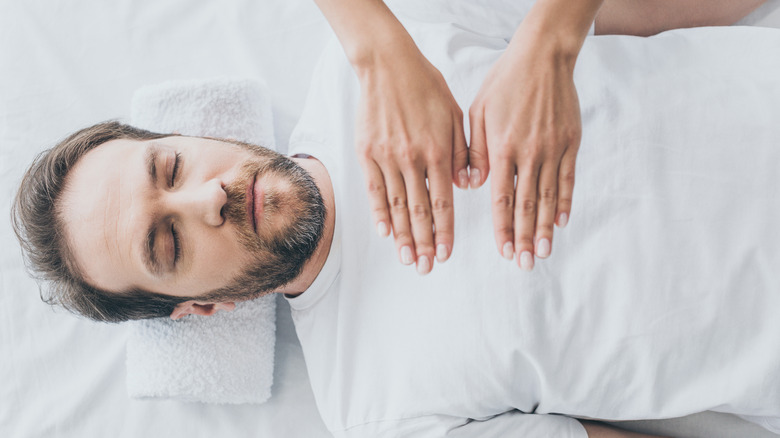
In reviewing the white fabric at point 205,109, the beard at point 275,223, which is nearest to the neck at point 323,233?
the beard at point 275,223

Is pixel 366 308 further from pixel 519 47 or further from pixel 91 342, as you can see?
pixel 91 342

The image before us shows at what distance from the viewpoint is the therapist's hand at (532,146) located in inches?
30.9

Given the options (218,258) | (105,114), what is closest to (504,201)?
(218,258)

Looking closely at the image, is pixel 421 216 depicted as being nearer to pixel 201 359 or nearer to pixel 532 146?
pixel 532 146

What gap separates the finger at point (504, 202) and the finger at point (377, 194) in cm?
15

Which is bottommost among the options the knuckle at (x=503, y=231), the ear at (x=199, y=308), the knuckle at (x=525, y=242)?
the ear at (x=199, y=308)

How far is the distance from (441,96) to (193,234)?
1.53 ft

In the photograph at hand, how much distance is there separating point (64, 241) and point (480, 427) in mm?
795

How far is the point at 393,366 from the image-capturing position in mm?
997

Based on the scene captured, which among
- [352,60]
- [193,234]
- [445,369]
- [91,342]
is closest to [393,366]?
[445,369]

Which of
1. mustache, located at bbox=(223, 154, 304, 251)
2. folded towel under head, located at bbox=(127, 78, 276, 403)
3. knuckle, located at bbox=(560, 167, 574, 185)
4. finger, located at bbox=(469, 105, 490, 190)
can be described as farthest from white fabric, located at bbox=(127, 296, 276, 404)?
knuckle, located at bbox=(560, 167, 574, 185)

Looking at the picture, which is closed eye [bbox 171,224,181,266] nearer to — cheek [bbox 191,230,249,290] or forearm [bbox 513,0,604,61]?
cheek [bbox 191,230,249,290]

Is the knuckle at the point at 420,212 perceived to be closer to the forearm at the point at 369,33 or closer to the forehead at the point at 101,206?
the forearm at the point at 369,33

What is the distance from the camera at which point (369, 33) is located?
834 millimetres
